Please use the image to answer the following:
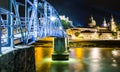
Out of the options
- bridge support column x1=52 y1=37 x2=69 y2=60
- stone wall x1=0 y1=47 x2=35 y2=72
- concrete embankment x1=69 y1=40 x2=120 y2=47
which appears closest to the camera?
stone wall x1=0 y1=47 x2=35 y2=72

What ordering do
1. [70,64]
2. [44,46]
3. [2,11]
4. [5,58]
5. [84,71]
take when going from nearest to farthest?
[5,58] < [2,11] < [84,71] < [70,64] < [44,46]

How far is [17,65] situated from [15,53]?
1.33 feet

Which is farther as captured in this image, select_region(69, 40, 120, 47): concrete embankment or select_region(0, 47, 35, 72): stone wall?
select_region(69, 40, 120, 47): concrete embankment

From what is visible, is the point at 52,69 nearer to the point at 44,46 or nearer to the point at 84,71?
the point at 84,71

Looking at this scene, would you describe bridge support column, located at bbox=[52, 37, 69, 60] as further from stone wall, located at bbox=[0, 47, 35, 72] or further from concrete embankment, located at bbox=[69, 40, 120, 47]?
stone wall, located at bbox=[0, 47, 35, 72]

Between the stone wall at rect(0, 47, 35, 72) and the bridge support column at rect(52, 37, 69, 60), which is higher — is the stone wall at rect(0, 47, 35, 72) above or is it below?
above

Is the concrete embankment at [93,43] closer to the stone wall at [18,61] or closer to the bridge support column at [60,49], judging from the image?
the bridge support column at [60,49]

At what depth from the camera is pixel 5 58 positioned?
336 inches

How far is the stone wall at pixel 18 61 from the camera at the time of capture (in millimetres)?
8523

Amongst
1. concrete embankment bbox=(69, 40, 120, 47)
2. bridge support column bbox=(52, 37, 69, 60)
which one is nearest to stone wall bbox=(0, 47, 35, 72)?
bridge support column bbox=(52, 37, 69, 60)

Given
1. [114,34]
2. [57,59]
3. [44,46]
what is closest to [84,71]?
[57,59]

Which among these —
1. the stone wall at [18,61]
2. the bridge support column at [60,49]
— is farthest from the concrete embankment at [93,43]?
the stone wall at [18,61]

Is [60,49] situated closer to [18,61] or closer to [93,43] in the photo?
[18,61]

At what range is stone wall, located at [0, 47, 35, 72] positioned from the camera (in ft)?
28.0
